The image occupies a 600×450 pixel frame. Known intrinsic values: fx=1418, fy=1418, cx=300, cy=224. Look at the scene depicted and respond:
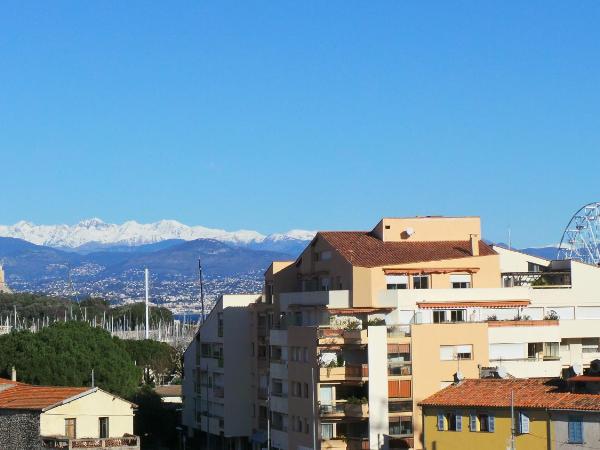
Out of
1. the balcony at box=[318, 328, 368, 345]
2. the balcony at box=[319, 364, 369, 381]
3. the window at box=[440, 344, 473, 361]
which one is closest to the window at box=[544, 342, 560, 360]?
the window at box=[440, 344, 473, 361]

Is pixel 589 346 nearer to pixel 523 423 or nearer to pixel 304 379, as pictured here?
pixel 304 379

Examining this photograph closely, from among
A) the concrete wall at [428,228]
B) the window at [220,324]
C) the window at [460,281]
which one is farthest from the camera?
the window at [220,324]

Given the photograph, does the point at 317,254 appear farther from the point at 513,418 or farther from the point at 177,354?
the point at 177,354

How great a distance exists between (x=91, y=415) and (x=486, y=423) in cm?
2063

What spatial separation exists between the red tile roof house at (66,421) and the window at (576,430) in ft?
77.9

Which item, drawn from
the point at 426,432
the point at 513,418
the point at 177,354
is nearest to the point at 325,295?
the point at 426,432

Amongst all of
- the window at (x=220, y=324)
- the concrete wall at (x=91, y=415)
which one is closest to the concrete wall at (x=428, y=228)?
the window at (x=220, y=324)

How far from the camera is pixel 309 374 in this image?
243ft

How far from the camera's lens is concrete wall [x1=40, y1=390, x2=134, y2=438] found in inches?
2717

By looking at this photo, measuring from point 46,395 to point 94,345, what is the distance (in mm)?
22837

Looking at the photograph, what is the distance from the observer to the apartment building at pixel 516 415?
186ft

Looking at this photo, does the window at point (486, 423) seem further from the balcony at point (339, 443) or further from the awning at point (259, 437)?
the awning at point (259, 437)

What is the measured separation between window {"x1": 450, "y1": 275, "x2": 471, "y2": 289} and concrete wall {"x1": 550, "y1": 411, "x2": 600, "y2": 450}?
72.0ft

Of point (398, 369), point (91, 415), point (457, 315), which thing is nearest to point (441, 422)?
point (398, 369)
